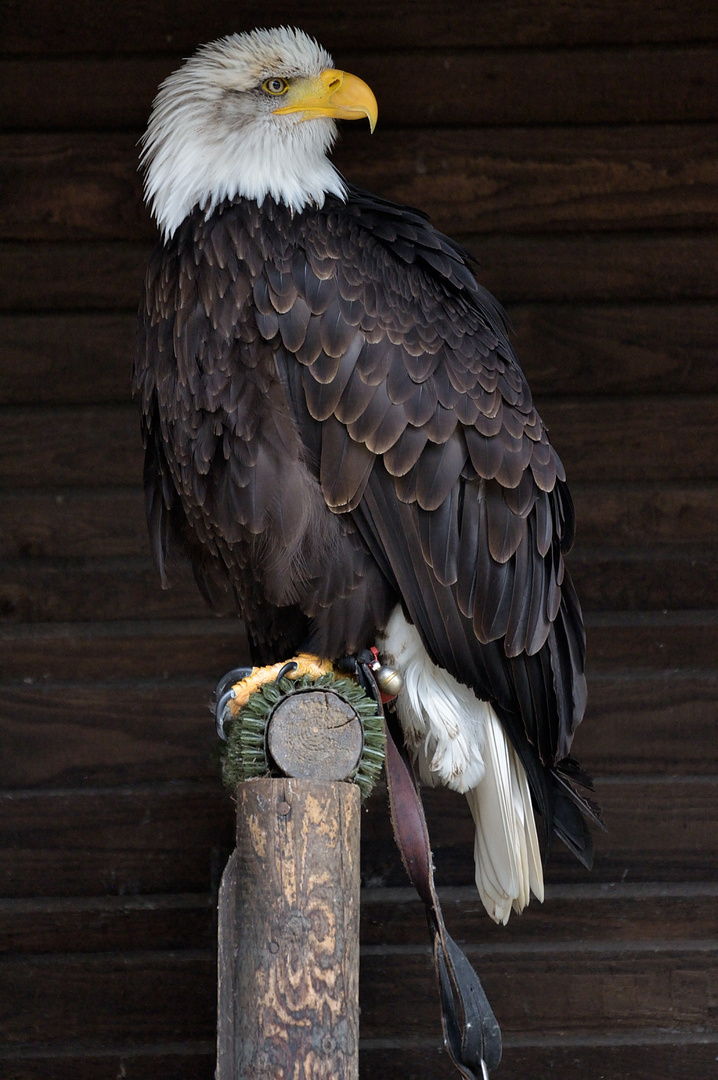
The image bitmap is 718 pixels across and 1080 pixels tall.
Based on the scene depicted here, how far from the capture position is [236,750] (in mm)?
1981

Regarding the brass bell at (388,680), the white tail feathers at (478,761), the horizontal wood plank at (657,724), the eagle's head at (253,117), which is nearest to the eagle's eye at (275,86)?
the eagle's head at (253,117)

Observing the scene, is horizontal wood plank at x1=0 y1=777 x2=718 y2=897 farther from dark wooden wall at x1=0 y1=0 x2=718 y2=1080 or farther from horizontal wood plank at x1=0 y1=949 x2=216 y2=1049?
horizontal wood plank at x1=0 y1=949 x2=216 y2=1049

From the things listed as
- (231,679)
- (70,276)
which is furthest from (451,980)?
(70,276)

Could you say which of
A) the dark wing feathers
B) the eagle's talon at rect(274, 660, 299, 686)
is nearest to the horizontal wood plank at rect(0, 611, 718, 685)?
the dark wing feathers

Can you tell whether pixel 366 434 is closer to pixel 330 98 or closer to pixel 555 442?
pixel 330 98

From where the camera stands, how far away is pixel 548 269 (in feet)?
10.3

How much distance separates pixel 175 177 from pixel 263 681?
105cm

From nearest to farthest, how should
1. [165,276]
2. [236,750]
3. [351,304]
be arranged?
[236,750]
[351,304]
[165,276]

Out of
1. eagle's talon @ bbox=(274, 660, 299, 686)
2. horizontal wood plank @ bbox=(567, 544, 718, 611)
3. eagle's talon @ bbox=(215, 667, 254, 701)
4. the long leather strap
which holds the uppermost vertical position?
eagle's talon @ bbox=(274, 660, 299, 686)

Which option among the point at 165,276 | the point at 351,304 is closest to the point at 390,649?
the point at 351,304

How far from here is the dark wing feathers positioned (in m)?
2.19

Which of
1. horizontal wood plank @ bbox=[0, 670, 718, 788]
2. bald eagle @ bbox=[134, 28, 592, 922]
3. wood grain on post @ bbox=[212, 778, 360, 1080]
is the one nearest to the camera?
wood grain on post @ bbox=[212, 778, 360, 1080]

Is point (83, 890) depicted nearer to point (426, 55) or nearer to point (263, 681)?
point (263, 681)

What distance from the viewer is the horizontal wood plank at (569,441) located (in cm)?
310
